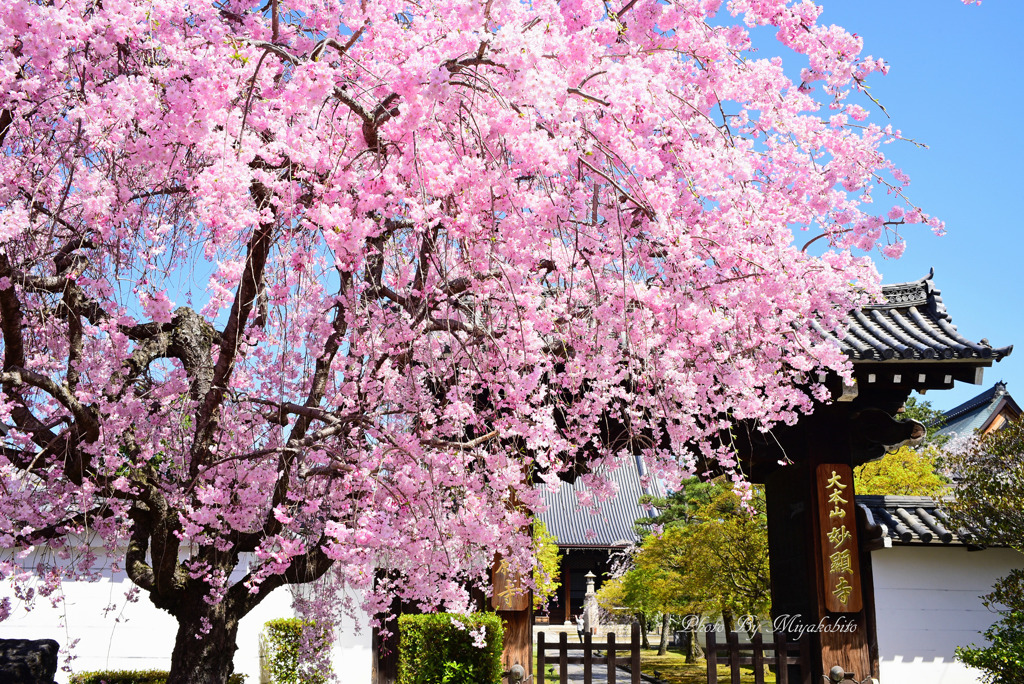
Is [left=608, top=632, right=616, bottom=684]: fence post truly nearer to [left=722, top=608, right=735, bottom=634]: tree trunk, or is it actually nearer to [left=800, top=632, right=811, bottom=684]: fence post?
[left=800, top=632, right=811, bottom=684]: fence post

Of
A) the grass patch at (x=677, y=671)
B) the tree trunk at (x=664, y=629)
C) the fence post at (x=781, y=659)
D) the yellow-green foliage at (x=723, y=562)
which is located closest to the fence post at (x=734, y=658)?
the fence post at (x=781, y=659)

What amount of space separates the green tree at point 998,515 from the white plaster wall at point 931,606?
20 centimetres

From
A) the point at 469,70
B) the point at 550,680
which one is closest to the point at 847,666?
the point at 469,70

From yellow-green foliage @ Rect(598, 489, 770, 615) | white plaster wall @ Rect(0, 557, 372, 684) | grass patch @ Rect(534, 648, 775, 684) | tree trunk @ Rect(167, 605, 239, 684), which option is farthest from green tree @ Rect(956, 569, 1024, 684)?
white plaster wall @ Rect(0, 557, 372, 684)

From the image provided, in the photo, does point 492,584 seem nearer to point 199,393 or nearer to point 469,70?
point 199,393

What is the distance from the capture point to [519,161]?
12.3ft

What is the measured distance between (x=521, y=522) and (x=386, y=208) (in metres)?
3.37

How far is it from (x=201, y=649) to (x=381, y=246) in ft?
10.3

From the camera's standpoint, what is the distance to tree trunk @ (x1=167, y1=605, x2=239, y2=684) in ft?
18.3

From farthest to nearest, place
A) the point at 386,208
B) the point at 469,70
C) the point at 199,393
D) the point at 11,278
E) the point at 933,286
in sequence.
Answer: the point at 933,286, the point at 199,393, the point at 11,278, the point at 386,208, the point at 469,70

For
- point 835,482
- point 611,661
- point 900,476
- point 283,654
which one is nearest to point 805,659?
point 835,482

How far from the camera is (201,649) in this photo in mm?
5578

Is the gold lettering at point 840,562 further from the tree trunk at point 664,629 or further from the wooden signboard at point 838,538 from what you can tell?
the tree trunk at point 664,629

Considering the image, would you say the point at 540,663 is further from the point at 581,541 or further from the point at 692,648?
the point at 581,541
